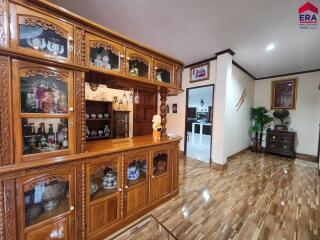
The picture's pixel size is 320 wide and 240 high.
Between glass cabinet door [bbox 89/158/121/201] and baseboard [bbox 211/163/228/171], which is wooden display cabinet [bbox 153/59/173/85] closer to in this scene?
glass cabinet door [bbox 89/158/121/201]

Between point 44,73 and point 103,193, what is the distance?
1317 mm

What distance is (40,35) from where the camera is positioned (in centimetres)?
114

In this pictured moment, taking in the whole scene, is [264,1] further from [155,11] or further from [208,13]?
[155,11]

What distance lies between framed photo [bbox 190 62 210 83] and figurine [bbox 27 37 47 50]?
357 centimetres

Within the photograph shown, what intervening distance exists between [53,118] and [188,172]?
117 inches

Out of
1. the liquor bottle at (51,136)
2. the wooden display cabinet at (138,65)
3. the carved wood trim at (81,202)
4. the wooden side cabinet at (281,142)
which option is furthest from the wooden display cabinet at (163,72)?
the wooden side cabinet at (281,142)

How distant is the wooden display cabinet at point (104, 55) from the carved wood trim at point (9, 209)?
44.6 inches

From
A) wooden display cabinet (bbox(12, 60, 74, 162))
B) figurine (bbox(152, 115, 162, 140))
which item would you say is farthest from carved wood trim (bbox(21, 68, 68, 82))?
figurine (bbox(152, 115, 162, 140))

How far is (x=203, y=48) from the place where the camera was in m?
3.25

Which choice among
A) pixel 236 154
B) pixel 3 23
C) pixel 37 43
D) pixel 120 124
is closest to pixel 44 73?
pixel 37 43

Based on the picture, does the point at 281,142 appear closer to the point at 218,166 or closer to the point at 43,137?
the point at 218,166

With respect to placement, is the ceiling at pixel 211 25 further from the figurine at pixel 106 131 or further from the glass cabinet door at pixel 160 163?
the figurine at pixel 106 131

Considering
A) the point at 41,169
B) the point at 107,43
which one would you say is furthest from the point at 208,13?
the point at 41,169

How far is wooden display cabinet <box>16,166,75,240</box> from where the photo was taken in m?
1.10
